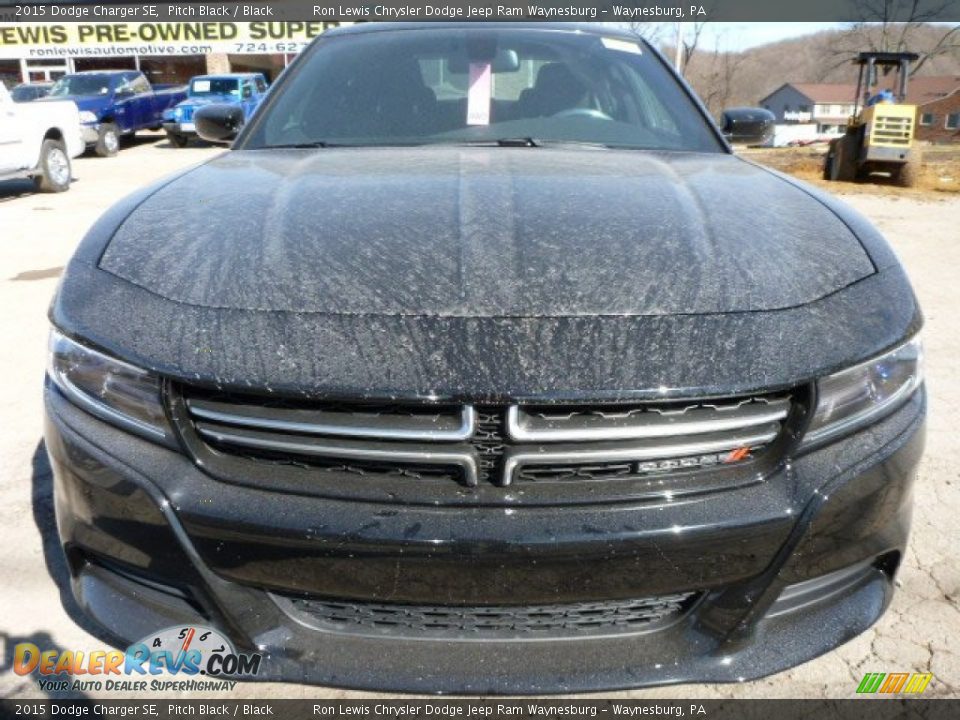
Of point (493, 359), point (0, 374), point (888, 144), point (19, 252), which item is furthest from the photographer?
point (888, 144)

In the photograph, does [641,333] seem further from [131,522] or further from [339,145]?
[339,145]

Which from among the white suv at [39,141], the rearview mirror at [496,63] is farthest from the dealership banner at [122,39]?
the rearview mirror at [496,63]

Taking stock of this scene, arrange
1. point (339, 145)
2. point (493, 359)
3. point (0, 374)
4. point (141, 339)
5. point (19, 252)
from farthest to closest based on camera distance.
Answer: point (19, 252) < point (0, 374) < point (339, 145) < point (141, 339) < point (493, 359)

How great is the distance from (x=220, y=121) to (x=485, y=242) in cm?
196

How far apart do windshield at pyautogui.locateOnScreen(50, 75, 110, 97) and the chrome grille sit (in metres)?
19.8

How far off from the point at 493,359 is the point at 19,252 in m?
7.10

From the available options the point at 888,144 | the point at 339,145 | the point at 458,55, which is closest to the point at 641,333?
the point at 339,145

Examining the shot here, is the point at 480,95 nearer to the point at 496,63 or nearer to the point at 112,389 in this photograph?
the point at 496,63

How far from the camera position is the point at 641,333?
139 centimetres

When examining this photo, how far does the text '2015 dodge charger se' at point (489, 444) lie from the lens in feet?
4.44

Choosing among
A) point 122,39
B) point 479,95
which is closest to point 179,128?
point 122,39

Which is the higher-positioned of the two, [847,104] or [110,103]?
[110,103]

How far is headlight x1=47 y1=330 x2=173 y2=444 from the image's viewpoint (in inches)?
57.2

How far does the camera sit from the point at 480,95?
2.67 meters
